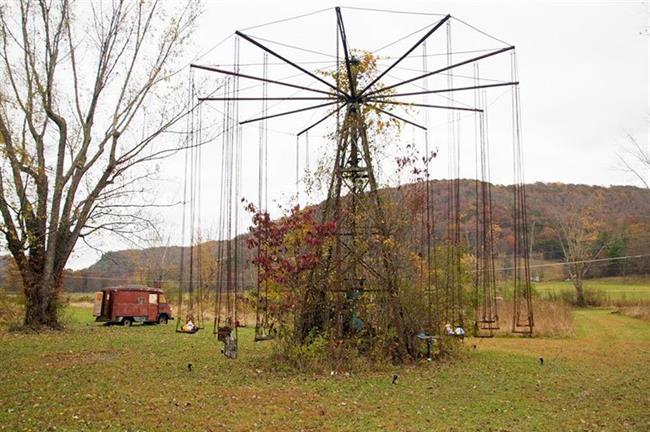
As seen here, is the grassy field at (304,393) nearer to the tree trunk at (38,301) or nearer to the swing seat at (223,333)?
the swing seat at (223,333)

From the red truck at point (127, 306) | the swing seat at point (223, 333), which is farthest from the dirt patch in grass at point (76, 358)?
the red truck at point (127, 306)

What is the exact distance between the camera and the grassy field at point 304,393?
6535mm

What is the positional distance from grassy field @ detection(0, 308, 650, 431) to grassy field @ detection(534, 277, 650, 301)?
77.1 feet

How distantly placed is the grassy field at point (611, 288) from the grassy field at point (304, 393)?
2349cm

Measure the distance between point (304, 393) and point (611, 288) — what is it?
38291mm

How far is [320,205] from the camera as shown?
11.2 m

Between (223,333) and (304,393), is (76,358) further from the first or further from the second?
(304,393)

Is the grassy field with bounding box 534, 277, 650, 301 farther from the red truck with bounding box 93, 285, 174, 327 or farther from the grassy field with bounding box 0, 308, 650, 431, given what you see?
the grassy field with bounding box 0, 308, 650, 431

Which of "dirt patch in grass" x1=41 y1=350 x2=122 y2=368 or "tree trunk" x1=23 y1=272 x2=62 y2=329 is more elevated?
"tree trunk" x1=23 y1=272 x2=62 y2=329

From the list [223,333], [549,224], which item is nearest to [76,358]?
[223,333]

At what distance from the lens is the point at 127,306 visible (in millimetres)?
25031

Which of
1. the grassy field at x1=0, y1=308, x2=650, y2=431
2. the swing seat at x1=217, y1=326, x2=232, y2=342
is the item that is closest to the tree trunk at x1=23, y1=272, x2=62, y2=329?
the grassy field at x1=0, y1=308, x2=650, y2=431

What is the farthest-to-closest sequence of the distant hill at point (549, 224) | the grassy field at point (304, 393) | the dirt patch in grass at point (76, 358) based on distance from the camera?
1. the distant hill at point (549, 224)
2. the dirt patch in grass at point (76, 358)
3. the grassy field at point (304, 393)

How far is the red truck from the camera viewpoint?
81.0 feet
